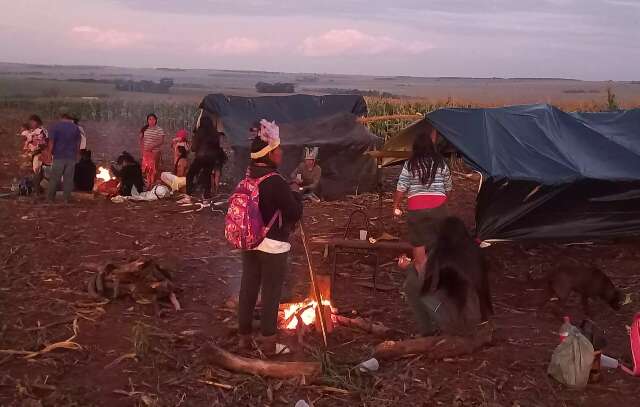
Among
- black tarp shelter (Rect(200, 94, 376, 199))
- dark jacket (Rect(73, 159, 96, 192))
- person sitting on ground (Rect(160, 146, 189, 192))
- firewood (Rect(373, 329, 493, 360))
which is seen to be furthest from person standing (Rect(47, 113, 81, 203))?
firewood (Rect(373, 329, 493, 360))

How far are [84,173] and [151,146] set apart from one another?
1675mm

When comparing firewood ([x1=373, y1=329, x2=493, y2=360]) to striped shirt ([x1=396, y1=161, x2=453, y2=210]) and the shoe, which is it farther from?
striped shirt ([x1=396, y1=161, x2=453, y2=210])

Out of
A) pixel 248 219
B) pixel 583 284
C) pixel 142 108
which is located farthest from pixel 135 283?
pixel 142 108

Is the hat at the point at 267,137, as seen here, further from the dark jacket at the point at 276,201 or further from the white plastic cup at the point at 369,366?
the white plastic cup at the point at 369,366

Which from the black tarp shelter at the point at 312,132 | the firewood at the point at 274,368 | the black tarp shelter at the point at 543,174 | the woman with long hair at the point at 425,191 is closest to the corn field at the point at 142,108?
the black tarp shelter at the point at 312,132

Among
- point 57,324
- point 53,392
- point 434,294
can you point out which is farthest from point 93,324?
point 434,294

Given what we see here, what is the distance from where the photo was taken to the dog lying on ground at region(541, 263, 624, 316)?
7881mm

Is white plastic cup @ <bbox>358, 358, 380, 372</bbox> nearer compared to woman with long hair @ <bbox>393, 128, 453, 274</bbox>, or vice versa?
white plastic cup @ <bbox>358, 358, 380, 372</bbox>

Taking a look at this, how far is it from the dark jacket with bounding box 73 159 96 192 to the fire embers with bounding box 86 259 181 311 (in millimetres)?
6451

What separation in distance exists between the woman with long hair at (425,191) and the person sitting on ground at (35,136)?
9922 millimetres

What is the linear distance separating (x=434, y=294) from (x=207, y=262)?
438 centimetres

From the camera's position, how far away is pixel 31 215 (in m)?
12.0

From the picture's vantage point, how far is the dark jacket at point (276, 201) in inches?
228

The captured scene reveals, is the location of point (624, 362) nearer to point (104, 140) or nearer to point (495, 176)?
point (495, 176)
